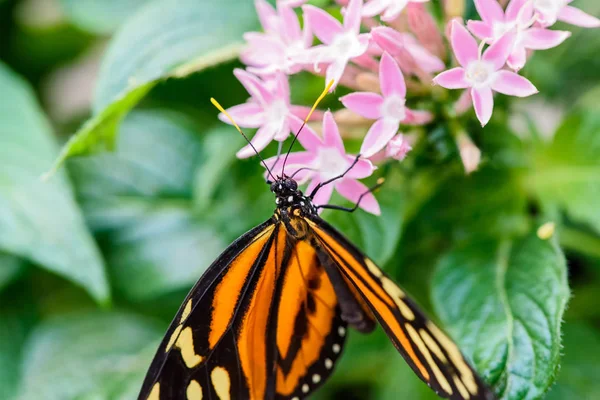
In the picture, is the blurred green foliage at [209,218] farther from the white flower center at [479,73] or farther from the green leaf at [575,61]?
the white flower center at [479,73]

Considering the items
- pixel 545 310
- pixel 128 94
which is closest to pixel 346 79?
pixel 128 94

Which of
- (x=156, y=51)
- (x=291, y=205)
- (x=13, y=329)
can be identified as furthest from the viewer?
(x=13, y=329)

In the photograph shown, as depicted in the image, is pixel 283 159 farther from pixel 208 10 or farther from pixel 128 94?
pixel 208 10

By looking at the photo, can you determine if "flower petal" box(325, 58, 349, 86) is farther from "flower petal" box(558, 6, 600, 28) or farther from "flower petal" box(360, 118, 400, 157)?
"flower petal" box(558, 6, 600, 28)

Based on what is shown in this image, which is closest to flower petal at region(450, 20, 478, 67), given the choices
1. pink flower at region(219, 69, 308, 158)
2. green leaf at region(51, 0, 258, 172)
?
pink flower at region(219, 69, 308, 158)

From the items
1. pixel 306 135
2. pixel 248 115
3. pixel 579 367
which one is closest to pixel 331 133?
pixel 306 135

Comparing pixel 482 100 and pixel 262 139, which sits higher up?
pixel 262 139

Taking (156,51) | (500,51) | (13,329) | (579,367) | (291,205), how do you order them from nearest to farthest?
1. (500,51)
2. (291,205)
3. (156,51)
4. (579,367)
5. (13,329)

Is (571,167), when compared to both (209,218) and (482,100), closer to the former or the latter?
(482,100)
